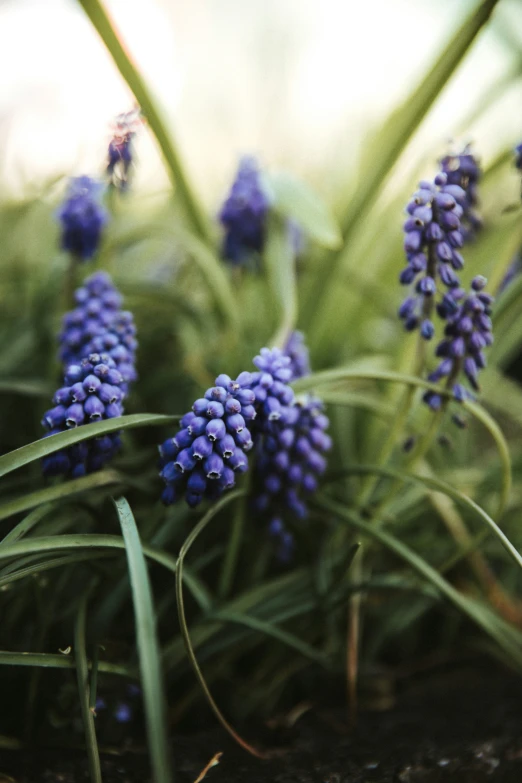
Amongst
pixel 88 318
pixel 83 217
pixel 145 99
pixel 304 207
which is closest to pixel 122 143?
pixel 145 99

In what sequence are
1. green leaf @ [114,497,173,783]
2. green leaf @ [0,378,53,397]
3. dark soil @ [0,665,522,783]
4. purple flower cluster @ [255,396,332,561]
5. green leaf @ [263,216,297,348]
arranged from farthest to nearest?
green leaf @ [263,216,297,348] → green leaf @ [0,378,53,397] → purple flower cluster @ [255,396,332,561] → dark soil @ [0,665,522,783] → green leaf @ [114,497,173,783]

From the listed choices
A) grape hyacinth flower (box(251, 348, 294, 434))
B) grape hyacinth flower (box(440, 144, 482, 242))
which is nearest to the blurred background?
grape hyacinth flower (box(440, 144, 482, 242))

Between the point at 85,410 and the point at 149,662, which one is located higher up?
the point at 85,410

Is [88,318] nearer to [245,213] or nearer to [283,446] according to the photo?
[283,446]

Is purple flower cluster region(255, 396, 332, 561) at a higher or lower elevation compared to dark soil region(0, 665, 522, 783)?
higher

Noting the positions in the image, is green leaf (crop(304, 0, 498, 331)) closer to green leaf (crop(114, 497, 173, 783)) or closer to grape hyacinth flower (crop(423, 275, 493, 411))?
grape hyacinth flower (crop(423, 275, 493, 411))

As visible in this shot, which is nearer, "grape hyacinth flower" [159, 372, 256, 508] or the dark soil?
"grape hyacinth flower" [159, 372, 256, 508]
